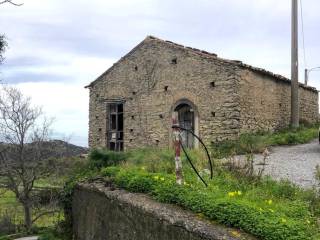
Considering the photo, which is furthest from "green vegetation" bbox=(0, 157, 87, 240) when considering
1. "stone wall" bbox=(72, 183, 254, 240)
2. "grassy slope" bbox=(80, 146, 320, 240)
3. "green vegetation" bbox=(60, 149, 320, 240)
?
"grassy slope" bbox=(80, 146, 320, 240)

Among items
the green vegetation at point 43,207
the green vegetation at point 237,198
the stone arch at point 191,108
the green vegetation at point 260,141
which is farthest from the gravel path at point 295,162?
the green vegetation at point 43,207

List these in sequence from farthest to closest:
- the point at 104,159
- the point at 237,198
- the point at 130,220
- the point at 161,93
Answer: the point at 161,93 < the point at 104,159 < the point at 130,220 < the point at 237,198

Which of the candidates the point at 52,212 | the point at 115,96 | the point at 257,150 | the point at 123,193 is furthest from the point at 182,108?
the point at 123,193

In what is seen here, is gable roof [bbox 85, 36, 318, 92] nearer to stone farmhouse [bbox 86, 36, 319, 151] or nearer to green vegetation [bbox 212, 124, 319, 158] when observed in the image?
stone farmhouse [bbox 86, 36, 319, 151]

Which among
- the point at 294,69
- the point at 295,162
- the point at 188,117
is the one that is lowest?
the point at 295,162

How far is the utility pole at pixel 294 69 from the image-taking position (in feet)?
74.8

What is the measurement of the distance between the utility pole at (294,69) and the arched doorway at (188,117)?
5309mm

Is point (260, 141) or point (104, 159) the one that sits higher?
point (260, 141)

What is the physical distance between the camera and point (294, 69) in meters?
23.1

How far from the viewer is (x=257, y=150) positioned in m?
16.1

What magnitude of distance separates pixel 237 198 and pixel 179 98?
45.5 feet

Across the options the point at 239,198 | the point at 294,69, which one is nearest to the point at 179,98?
the point at 294,69

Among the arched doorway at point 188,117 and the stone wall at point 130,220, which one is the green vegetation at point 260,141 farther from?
the stone wall at point 130,220

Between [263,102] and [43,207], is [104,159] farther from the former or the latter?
[43,207]
